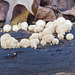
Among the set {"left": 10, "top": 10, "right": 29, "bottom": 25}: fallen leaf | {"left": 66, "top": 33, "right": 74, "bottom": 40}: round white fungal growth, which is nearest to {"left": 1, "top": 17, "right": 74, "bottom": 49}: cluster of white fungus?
{"left": 66, "top": 33, "right": 74, "bottom": 40}: round white fungal growth

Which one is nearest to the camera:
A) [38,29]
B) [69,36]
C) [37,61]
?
[37,61]

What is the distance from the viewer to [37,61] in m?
1.60

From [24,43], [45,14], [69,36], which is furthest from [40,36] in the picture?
[45,14]

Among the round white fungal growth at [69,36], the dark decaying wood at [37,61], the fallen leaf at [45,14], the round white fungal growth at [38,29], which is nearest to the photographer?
the dark decaying wood at [37,61]

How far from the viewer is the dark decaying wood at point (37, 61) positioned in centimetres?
159

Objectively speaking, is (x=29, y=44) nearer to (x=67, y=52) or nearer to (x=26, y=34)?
(x=26, y=34)

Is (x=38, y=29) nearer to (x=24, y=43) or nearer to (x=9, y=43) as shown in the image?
(x=24, y=43)

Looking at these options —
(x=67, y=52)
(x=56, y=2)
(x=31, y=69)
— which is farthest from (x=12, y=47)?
(x=56, y=2)

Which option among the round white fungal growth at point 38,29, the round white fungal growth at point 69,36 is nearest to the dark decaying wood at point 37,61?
the round white fungal growth at point 69,36

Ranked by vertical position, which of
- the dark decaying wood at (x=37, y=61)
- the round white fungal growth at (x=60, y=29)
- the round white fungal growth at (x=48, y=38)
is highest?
the round white fungal growth at (x=60, y=29)

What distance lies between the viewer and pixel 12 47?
1.65 m

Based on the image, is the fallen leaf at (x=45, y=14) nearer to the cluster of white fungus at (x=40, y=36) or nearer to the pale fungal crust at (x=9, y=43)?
the cluster of white fungus at (x=40, y=36)

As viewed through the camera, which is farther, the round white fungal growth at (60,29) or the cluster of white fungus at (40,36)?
the round white fungal growth at (60,29)

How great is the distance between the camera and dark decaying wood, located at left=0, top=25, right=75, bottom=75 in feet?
5.22
